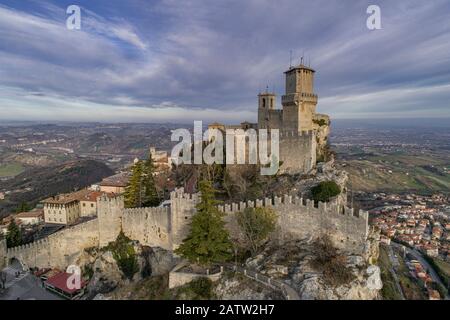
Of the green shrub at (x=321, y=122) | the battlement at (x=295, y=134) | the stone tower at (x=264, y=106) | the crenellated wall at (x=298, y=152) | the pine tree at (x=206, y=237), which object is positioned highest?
the stone tower at (x=264, y=106)

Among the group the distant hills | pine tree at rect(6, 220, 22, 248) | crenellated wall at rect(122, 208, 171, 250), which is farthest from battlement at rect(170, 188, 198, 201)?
the distant hills

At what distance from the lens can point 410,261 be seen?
35.7 metres

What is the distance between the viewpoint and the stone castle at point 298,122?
30203 millimetres

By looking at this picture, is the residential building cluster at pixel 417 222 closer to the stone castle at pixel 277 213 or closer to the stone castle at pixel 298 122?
the stone castle at pixel 298 122

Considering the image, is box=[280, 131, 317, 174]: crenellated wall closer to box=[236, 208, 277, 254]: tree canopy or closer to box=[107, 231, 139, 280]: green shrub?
box=[236, 208, 277, 254]: tree canopy

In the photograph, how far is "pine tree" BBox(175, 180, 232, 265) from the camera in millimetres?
20438

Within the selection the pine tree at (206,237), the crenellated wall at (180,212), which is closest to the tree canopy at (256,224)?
the pine tree at (206,237)

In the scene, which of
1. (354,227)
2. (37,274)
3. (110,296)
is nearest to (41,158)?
(37,274)

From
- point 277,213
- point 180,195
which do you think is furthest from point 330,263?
point 180,195

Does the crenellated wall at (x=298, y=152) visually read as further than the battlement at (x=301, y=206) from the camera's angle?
Yes

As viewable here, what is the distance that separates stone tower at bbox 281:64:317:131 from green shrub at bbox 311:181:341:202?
8.76 m

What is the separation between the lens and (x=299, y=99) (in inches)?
1236

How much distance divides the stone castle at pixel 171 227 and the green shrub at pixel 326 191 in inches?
34.9
